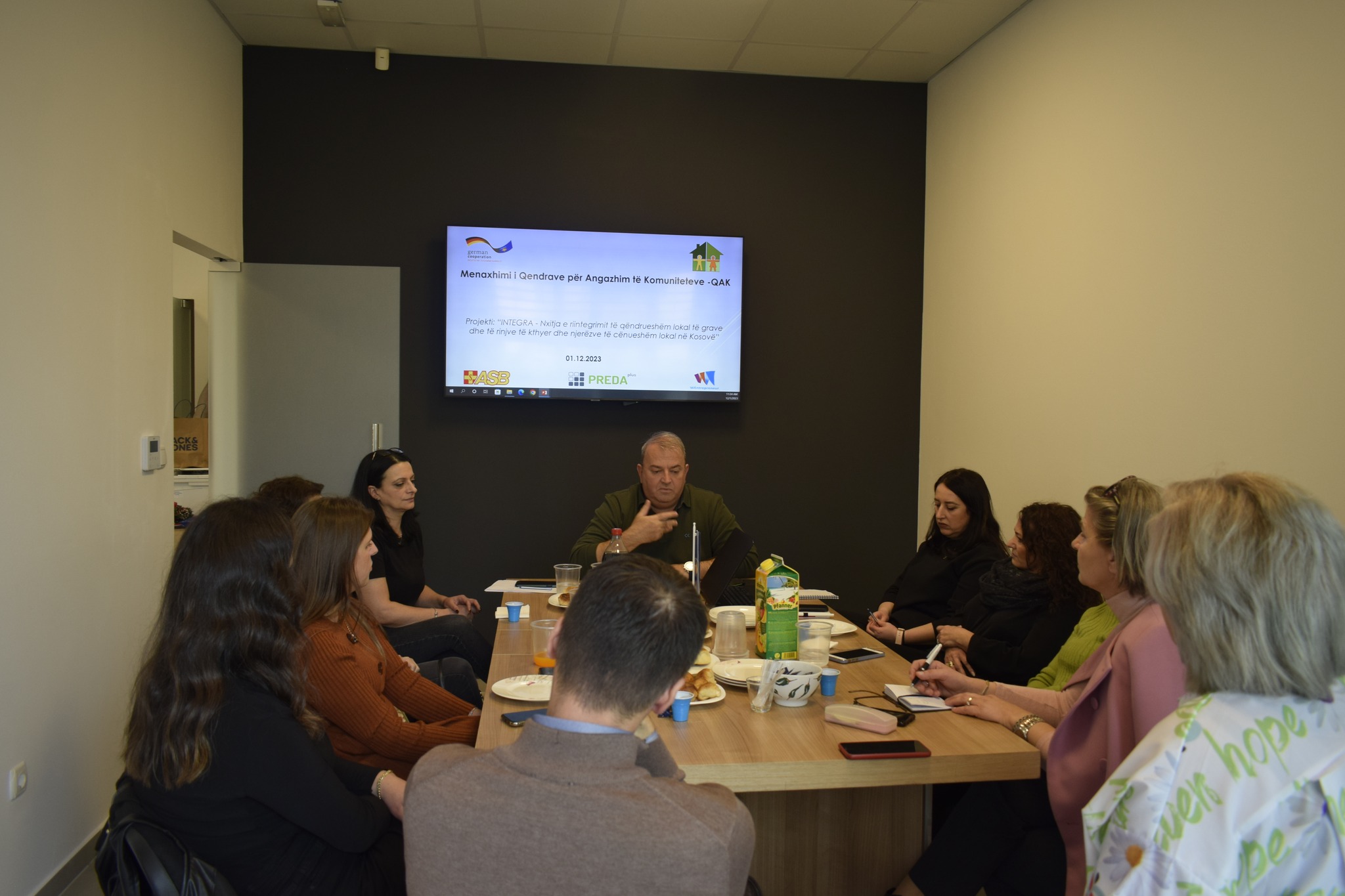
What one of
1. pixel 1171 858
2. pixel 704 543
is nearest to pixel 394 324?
pixel 704 543

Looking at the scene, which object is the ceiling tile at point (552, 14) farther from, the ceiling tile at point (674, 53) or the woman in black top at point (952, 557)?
the woman in black top at point (952, 557)

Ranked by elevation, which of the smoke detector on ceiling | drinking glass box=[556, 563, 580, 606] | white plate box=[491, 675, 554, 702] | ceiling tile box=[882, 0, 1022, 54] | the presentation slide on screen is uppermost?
ceiling tile box=[882, 0, 1022, 54]

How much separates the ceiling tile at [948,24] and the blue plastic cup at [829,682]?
3219mm

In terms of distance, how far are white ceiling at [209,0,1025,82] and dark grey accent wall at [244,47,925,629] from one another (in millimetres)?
144

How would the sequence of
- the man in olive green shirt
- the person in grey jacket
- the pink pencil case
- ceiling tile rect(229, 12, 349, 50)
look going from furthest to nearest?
1. ceiling tile rect(229, 12, 349, 50)
2. the man in olive green shirt
3. the pink pencil case
4. the person in grey jacket

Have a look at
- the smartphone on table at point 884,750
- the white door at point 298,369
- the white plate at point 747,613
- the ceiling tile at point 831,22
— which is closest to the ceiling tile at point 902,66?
the ceiling tile at point 831,22

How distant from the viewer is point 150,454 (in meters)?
3.47

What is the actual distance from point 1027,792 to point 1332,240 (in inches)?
67.1

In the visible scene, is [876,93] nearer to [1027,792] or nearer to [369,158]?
[369,158]

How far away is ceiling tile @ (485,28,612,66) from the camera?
14.6ft

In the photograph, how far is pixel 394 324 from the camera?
4.74 m

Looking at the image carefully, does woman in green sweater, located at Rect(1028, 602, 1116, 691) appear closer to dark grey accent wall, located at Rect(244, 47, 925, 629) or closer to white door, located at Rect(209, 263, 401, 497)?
dark grey accent wall, located at Rect(244, 47, 925, 629)

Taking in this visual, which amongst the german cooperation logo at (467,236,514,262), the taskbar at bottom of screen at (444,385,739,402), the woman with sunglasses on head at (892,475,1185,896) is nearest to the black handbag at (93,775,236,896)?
the woman with sunglasses on head at (892,475,1185,896)

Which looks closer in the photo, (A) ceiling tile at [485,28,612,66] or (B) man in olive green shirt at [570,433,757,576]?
(B) man in olive green shirt at [570,433,757,576]
